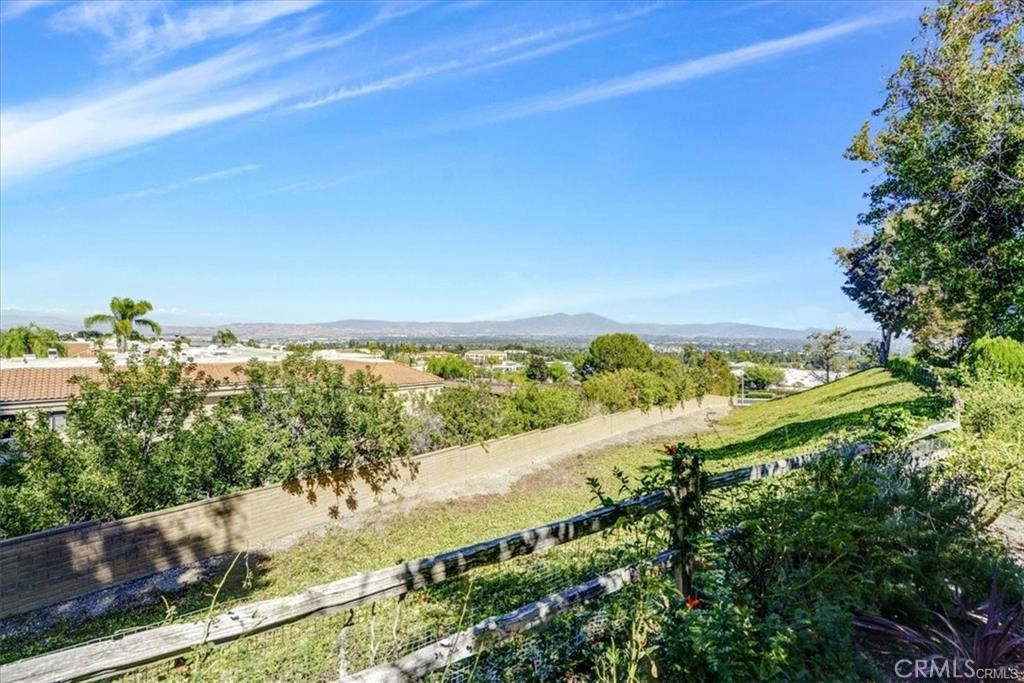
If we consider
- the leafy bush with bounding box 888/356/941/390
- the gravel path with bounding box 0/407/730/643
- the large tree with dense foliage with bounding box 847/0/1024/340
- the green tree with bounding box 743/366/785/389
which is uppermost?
the large tree with dense foliage with bounding box 847/0/1024/340

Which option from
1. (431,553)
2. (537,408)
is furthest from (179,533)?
(537,408)

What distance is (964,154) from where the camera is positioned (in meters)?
11.0

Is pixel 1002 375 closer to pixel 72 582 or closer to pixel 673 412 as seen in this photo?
pixel 72 582

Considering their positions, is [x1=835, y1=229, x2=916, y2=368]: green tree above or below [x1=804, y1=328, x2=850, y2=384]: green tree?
above

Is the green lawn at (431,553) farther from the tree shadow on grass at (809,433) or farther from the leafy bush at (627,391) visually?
the leafy bush at (627,391)

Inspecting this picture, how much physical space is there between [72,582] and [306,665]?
750 cm

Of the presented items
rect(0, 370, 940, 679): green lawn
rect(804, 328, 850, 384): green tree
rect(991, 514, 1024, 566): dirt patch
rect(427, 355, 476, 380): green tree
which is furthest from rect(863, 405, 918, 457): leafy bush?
rect(804, 328, 850, 384): green tree

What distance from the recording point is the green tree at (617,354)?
4094cm

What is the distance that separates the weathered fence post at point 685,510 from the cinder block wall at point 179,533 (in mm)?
9105

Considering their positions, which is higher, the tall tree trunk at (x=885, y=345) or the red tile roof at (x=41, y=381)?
the red tile roof at (x=41, y=381)

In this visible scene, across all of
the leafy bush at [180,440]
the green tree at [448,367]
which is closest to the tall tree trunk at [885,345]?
the green tree at [448,367]

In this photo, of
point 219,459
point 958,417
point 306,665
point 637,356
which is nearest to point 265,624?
point 306,665

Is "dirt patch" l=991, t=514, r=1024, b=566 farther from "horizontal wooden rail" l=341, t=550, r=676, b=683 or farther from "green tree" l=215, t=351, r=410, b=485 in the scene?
"green tree" l=215, t=351, r=410, b=485

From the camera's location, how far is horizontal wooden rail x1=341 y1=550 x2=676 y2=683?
6.06 ft
